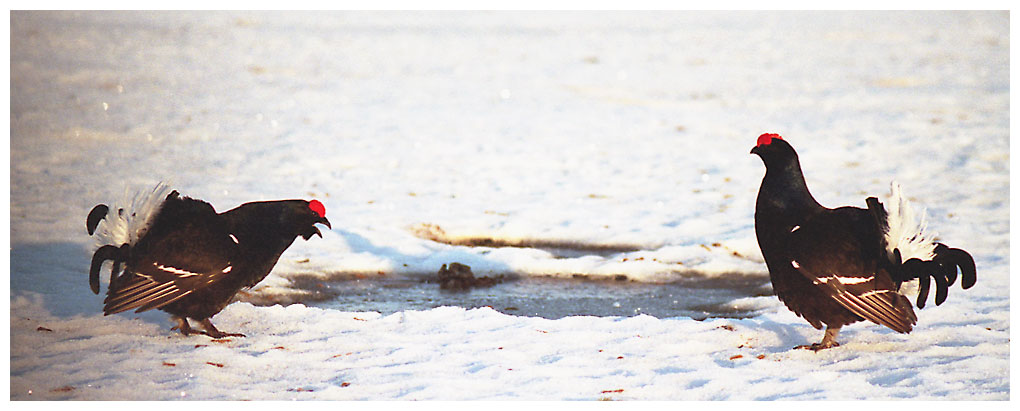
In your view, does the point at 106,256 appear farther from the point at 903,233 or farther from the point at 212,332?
the point at 903,233

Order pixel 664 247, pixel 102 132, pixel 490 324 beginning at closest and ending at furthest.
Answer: pixel 490 324, pixel 664 247, pixel 102 132

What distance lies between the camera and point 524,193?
26.7ft

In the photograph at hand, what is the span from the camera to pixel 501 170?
894 centimetres

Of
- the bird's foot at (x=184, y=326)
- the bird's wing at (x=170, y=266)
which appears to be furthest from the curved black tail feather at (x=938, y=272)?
the bird's foot at (x=184, y=326)

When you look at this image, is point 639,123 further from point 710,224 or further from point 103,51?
point 103,51

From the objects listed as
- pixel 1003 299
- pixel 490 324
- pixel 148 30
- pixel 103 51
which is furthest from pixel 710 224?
pixel 148 30

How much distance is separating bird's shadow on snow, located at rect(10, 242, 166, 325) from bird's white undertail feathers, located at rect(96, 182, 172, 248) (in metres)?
0.66

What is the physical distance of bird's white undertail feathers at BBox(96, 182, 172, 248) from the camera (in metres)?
4.39

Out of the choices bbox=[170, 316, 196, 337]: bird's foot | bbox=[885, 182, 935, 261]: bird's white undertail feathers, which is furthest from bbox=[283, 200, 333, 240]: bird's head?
bbox=[885, 182, 935, 261]: bird's white undertail feathers

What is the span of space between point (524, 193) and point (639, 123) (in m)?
3.24

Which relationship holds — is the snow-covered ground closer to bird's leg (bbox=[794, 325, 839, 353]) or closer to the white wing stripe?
bird's leg (bbox=[794, 325, 839, 353])

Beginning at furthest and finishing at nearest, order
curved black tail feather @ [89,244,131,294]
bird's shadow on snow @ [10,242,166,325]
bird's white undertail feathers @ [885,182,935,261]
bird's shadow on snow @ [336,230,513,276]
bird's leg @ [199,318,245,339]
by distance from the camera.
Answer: bird's shadow on snow @ [336,230,513,276]
bird's shadow on snow @ [10,242,166,325]
bird's leg @ [199,318,245,339]
curved black tail feather @ [89,244,131,294]
bird's white undertail feathers @ [885,182,935,261]

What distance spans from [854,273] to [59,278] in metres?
4.45

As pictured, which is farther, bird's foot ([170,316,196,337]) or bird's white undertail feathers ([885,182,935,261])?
bird's foot ([170,316,196,337])
